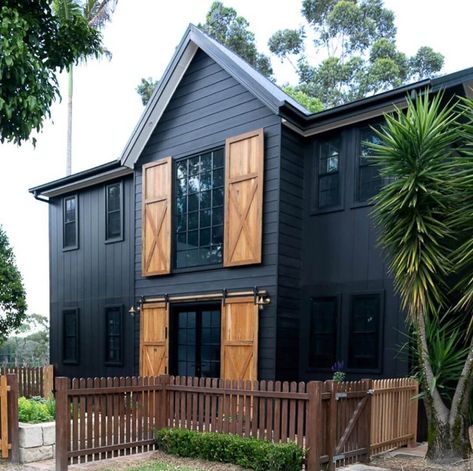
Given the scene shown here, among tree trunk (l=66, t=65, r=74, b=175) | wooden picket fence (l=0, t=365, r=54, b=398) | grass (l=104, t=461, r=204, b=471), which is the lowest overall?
wooden picket fence (l=0, t=365, r=54, b=398)

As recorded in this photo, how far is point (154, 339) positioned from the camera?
10.5 m

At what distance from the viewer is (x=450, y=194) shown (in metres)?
6.38

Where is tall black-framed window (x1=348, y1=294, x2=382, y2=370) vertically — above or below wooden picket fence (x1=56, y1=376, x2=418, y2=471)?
above

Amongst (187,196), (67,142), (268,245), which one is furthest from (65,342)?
(67,142)

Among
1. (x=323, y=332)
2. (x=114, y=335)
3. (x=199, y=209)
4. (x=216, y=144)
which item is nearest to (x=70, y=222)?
(x=114, y=335)

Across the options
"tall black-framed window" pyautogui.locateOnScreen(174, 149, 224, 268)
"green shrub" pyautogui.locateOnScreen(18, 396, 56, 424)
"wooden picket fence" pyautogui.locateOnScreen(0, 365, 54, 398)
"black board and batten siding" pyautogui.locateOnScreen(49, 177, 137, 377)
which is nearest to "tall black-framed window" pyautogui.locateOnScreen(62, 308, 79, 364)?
"black board and batten siding" pyautogui.locateOnScreen(49, 177, 137, 377)

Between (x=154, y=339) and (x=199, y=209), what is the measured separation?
2.77 metres

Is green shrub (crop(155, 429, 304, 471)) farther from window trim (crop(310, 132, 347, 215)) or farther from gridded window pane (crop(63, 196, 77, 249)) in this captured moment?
gridded window pane (crop(63, 196, 77, 249))

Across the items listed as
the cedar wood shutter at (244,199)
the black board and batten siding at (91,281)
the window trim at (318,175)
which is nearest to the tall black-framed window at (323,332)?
the cedar wood shutter at (244,199)

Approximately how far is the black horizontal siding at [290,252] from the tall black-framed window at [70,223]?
20.7 ft

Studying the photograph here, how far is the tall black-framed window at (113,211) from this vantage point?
12.0m

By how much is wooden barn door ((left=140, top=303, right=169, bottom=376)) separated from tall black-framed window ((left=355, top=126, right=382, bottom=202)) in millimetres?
4427

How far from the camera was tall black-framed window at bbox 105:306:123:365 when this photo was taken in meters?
11.7

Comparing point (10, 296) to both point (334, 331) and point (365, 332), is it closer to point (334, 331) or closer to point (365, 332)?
point (334, 331)
